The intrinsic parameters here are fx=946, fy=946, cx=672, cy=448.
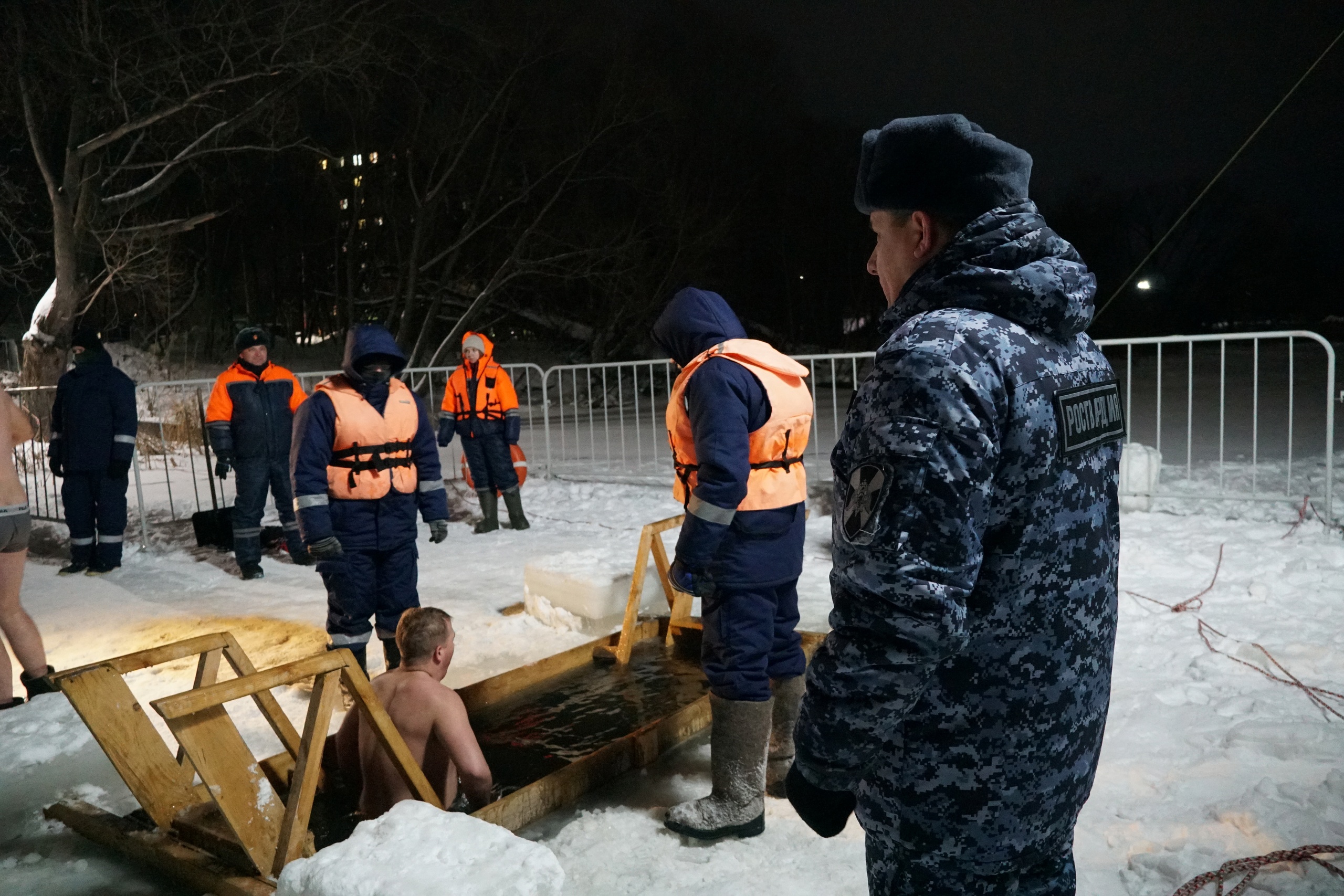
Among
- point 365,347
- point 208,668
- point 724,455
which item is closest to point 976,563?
point 724,455

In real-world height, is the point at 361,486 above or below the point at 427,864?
above

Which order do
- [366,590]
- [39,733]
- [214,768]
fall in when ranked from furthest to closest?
[366,590]
[39,733]
[214,768]

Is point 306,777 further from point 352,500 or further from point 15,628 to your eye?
point 15,628

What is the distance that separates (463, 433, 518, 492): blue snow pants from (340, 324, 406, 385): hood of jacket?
4.49 meters

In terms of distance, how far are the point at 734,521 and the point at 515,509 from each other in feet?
20.5

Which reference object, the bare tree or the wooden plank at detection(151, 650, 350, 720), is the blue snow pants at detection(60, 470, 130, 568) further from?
the bare tree

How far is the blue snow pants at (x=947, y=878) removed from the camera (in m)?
1.66

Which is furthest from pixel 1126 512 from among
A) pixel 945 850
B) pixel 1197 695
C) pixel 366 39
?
pixel 366 39

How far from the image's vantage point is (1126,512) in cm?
829

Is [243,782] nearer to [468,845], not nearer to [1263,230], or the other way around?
[468,845]

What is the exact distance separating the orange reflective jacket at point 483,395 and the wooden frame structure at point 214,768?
5708 mm

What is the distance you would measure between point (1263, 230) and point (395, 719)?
161 feet

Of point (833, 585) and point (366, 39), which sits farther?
point (366, 39)

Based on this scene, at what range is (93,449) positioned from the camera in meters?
7.89
